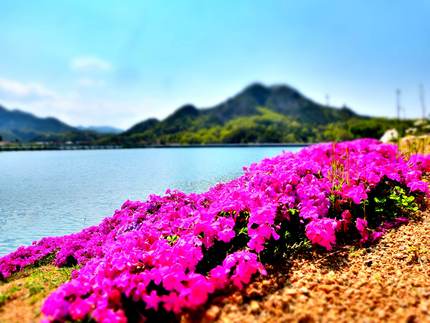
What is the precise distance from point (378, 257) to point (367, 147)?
4.67 m

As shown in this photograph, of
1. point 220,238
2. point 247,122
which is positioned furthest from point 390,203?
point 247,122

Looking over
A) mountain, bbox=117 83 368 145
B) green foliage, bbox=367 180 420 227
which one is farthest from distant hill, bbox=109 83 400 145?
green foliage, bbox=367 180 420 227

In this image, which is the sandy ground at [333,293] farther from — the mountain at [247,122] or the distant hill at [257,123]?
the mountain at [247,122]

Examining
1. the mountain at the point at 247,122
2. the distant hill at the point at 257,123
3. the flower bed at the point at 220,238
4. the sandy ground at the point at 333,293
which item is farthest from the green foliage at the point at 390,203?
the mountain at the point at 247,122

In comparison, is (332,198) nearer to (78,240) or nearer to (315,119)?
(78,240)

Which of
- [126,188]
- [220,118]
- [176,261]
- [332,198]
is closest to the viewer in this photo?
[176,261]

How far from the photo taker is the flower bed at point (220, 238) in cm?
263

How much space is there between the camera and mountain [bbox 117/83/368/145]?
284 ft

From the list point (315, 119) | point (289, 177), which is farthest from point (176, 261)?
point (315, 119)

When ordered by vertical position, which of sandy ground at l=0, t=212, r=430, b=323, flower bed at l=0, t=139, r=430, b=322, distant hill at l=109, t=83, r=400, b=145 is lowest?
sandy ground at l=0, t=212, r=430, b=323

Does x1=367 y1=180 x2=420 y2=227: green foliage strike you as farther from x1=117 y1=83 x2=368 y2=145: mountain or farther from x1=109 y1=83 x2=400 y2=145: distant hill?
x1=117 y1=83 x2=368 y2=145: mountain

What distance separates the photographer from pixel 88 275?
3.02 metres

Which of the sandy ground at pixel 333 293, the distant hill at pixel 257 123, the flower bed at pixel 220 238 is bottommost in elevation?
the sandy ground at pixel 333 293

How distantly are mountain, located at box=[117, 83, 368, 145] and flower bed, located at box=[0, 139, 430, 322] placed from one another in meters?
69.2
